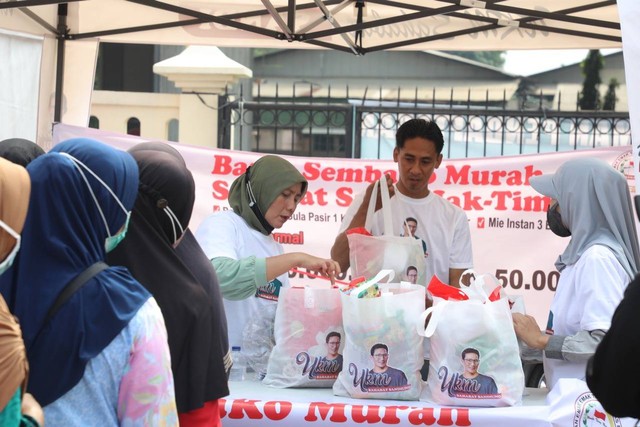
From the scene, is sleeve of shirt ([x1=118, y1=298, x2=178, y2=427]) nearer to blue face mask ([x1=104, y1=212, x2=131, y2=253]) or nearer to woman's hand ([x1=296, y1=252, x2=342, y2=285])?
blue face mask ([x1=104, y1=212, x2=131, y2=253])

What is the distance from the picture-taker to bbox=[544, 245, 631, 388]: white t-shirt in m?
3.41

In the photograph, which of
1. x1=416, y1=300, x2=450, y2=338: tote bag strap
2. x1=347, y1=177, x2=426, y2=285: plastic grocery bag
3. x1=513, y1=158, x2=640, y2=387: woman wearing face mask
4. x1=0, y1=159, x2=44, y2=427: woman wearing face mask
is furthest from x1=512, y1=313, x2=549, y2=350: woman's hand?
x1=0, y1=159, x2=44, y2=427: woman wearing face mask

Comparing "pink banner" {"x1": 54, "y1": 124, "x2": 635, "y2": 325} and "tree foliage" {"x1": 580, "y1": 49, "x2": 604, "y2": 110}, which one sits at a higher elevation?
"tree foliage" {"x1": 580, "y1": 49, "x2": 604, "y2": 110}

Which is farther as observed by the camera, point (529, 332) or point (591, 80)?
point (591, 80)

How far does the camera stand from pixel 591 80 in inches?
893

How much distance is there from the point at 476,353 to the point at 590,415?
44 cm

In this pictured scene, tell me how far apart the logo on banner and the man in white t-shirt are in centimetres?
136

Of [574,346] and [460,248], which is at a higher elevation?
[460,248]

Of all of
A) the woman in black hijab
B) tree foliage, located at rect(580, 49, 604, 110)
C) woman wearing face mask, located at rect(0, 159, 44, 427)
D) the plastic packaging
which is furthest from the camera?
tree foliage, located at rect(580, 49, 604, 110)

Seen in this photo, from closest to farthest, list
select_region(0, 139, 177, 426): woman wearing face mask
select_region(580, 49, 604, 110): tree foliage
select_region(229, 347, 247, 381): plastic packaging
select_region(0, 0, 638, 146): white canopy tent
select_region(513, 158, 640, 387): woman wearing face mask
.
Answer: select_region(0, 139, 177, 426): woman wearing face mask < select_region(513, 158, 640, 387): woman wearing face mask < select_region(229, 347, 247, 381): plastic packaging < select_region(0, 0, 638, 146): white canopy tent < select_region(580, 49, 604, 110): tree foliage

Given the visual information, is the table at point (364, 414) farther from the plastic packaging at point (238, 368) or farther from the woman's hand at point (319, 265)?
the woman's hand at point (319, 265)

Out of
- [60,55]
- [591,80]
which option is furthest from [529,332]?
[591,80]

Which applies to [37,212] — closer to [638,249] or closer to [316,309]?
[316,309]

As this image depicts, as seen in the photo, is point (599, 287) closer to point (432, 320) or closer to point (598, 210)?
point (598, 210)
